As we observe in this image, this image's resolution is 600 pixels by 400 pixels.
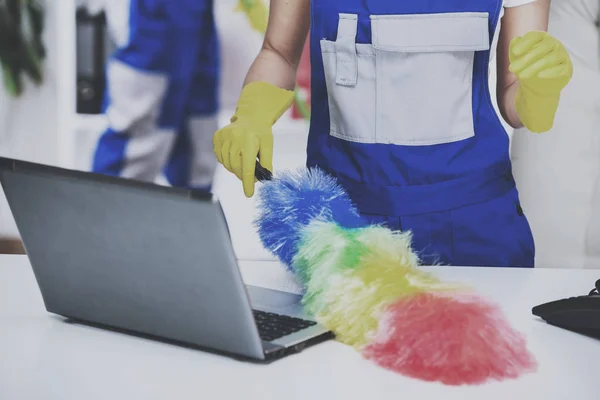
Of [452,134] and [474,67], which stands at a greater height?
[474,67]

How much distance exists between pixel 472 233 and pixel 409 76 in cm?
32

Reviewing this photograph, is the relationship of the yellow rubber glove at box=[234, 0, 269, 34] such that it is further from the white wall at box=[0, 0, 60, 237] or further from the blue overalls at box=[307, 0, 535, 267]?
the blue overalls at box=[307, 0, 535, 267]

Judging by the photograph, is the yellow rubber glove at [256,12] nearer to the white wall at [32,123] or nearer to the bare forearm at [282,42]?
the white wall at [32,123]

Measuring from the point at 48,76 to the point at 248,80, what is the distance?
6.18ft

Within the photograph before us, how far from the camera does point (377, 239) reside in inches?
40.7

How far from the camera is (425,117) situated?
1547 mm

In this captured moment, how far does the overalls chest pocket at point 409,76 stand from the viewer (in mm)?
1525

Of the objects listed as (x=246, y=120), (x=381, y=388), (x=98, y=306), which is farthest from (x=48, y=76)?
(x=381, y=388)

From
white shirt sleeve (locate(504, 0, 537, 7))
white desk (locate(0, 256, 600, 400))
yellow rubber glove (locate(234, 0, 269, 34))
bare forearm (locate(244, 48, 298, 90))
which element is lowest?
white desk (locate(0, 256, 600, 400))

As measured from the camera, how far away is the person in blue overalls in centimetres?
153

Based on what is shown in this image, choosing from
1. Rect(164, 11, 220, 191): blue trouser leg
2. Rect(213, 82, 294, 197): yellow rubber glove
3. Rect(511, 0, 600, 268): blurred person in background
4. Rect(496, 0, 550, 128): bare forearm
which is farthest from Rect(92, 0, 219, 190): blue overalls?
Rect(496, 0, 550, 128): bare forearm

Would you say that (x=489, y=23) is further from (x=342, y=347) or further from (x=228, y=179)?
(x=228, y=179)

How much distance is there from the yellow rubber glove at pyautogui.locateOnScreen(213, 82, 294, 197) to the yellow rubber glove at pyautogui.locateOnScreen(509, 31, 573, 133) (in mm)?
451

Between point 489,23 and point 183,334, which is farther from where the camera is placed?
point 489,23
